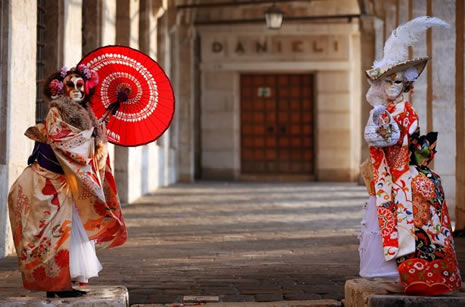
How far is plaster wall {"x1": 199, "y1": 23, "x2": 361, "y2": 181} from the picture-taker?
26.3m

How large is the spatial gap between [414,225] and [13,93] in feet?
16.3

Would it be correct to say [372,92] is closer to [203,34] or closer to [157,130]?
[157,130]

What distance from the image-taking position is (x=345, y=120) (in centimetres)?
2638

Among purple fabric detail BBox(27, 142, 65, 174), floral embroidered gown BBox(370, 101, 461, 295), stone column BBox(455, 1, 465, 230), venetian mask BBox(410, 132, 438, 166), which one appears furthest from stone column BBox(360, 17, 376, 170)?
purple fabric detail BBox(27, 142, 65, 174)

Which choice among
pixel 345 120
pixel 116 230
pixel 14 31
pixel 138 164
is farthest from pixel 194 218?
pixel 345 120

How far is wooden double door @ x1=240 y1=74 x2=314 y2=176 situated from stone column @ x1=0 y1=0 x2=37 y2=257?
17720 mm

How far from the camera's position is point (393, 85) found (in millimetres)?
5895

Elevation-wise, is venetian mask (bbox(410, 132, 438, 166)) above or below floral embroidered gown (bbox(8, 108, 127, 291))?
above

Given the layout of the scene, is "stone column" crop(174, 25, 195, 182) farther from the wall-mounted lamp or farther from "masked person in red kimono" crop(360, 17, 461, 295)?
"masked person in red kimono" crop(360, 17, 461, 295)

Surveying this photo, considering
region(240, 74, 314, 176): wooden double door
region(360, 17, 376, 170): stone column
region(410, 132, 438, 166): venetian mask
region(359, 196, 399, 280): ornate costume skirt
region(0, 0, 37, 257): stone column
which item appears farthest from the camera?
region(240, 74, 314, 176): wooden double door

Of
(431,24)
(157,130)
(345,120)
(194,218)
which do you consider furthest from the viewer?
(345,120)

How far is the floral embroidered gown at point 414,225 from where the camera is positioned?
5.56 meters

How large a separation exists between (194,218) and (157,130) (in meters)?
7.06

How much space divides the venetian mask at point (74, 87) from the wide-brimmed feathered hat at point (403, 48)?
1.93 m
